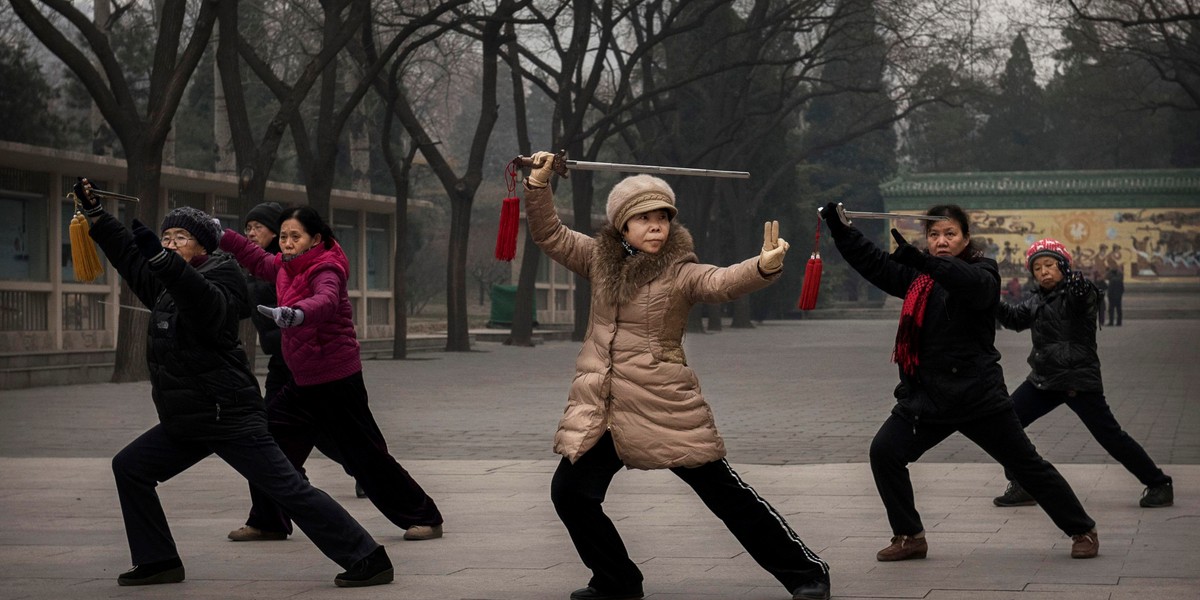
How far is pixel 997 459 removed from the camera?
7.35 meters

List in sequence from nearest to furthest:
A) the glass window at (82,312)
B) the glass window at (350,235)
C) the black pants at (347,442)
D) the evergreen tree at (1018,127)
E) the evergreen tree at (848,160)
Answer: the black pants at (347,442) → the glass window at (82,312) → the glass window at (350,235) → the evergreen tree at (848,160) → the evergreen tree at (1018,127)

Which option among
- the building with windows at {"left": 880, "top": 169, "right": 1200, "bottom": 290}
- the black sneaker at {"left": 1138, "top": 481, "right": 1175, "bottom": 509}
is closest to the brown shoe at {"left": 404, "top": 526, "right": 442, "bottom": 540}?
the black sneaker at {"left": 1138, "top": 481, "right": 1175, "bottom": 509}

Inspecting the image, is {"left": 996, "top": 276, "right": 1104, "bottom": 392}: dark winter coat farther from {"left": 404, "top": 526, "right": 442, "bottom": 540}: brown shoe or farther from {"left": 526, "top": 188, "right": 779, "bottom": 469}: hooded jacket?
{"left": 526, "top": 188, "right": 779, "bottom": 469}: hooded jacket

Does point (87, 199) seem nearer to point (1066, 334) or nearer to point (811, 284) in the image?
point (811, 284)

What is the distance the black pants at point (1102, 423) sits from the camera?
914cm

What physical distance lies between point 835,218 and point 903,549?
1.54 metres

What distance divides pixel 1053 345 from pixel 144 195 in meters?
14.2

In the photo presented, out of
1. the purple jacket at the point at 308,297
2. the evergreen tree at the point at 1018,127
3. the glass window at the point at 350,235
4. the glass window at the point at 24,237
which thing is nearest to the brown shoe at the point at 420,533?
the purple jacket at the point at 308,297

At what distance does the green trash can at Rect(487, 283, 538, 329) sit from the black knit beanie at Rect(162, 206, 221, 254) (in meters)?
35.6

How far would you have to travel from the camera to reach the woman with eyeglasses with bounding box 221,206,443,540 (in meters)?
7.65

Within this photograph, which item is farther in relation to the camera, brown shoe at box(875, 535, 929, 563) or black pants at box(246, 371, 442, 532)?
black pants at box(246, 371, 442, 532)

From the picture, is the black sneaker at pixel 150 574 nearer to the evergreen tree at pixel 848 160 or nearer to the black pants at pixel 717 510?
the black pants at pixel 717 510

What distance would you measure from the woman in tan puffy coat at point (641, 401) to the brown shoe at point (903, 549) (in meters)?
1.07

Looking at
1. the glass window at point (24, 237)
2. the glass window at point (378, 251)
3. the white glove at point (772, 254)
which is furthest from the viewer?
the glass window at point (378, 251)
